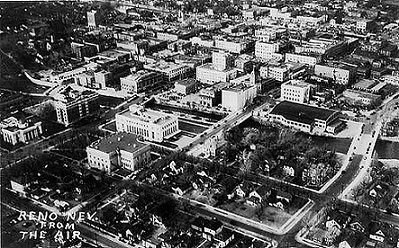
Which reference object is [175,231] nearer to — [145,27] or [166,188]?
[166,188]

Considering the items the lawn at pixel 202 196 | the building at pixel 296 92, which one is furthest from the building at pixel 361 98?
the lawn at pixel 202 196

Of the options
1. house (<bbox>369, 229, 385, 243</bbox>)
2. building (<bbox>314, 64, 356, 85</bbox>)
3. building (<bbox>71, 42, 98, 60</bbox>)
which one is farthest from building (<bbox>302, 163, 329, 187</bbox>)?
building (<bbox>71, 42, 98, 60</bbox>)

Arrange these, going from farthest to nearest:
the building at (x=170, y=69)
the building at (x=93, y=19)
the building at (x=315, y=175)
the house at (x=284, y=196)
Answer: the building at (x=93, y=19) < the building at (x=170, y=69) < the building at (x=315, y=175) < the house at (x=284, y=196)

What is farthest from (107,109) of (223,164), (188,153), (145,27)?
(145,27)

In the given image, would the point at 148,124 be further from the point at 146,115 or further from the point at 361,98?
the point at 361,98

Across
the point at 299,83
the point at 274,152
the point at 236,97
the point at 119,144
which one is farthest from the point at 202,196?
the point at 299,83

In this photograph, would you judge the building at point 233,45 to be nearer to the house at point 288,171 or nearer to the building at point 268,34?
the building at point 268,34

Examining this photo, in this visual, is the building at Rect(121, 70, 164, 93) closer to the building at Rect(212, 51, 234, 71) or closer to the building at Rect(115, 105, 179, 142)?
the building at Rect(212, 51, 234, 71)
